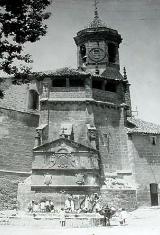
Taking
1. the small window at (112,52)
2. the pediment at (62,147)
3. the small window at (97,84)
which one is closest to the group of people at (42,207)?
the pediment at (62,147)

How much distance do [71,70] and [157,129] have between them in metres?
10.7

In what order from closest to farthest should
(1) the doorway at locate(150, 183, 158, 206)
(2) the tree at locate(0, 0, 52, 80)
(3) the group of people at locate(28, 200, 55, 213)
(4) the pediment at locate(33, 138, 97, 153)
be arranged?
1. (2) the tree at locate(0, 0, 52, 80)
2. (3) the group of people at locate(28, 200, 55, 213)
3. (4) the pediment at locate(33, 138, 97, 153)
4. (1) the doorway at locate(150, 183, 158, 206)

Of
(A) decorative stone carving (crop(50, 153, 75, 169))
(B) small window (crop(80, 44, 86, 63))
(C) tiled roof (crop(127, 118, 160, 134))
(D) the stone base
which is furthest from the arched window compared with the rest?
(C) tiled roof (crop(127, 118, 160, 134))

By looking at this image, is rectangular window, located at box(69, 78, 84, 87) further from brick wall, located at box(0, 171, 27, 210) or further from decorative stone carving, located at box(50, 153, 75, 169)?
brick wall, located at box(0, 171, 27, 210)

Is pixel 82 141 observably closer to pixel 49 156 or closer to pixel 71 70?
pixel 49 156

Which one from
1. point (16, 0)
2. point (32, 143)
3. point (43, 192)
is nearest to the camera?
point (16, 0)

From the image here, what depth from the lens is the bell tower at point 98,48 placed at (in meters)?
34.2

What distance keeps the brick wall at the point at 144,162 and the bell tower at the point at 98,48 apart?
902 cm

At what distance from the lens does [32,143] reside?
30.5 m

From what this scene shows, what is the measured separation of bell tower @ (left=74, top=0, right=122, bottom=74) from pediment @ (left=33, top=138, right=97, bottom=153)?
10.4 m

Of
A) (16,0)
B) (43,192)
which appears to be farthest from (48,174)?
(16,0)

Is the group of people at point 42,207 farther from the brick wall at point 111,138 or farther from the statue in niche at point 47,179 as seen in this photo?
the brick wall at point 111,138

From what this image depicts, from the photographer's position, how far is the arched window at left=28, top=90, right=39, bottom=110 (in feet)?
107

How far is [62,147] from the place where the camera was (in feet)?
85.9
